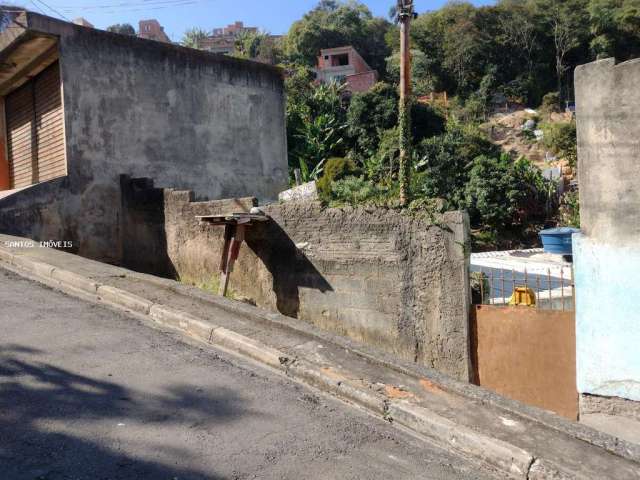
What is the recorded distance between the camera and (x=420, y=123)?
32844mm

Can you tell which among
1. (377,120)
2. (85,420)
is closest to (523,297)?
(85,420)

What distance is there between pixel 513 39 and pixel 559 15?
4295 millimetres

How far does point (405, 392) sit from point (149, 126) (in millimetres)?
9265

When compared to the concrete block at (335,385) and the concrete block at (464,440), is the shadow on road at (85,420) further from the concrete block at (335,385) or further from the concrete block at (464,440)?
the concrete block at (464,440)

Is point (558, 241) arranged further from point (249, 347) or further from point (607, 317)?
point (249, 347)

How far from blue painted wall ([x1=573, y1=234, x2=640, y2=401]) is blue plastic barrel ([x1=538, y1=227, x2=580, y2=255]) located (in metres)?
13.9

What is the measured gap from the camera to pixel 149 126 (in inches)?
430

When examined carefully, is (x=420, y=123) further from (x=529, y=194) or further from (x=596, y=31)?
(x=596, y=31)

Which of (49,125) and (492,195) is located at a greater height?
(49,125)

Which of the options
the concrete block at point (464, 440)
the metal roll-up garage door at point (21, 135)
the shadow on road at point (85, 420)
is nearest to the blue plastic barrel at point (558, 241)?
the metal roll-up garage door at point (21, 135)

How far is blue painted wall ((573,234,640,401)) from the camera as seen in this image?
490 centimetres

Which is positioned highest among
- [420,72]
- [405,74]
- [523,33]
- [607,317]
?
[523,33]

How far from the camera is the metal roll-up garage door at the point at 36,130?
33.4 ft

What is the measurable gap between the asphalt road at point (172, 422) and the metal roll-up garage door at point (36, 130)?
24.0 feet
